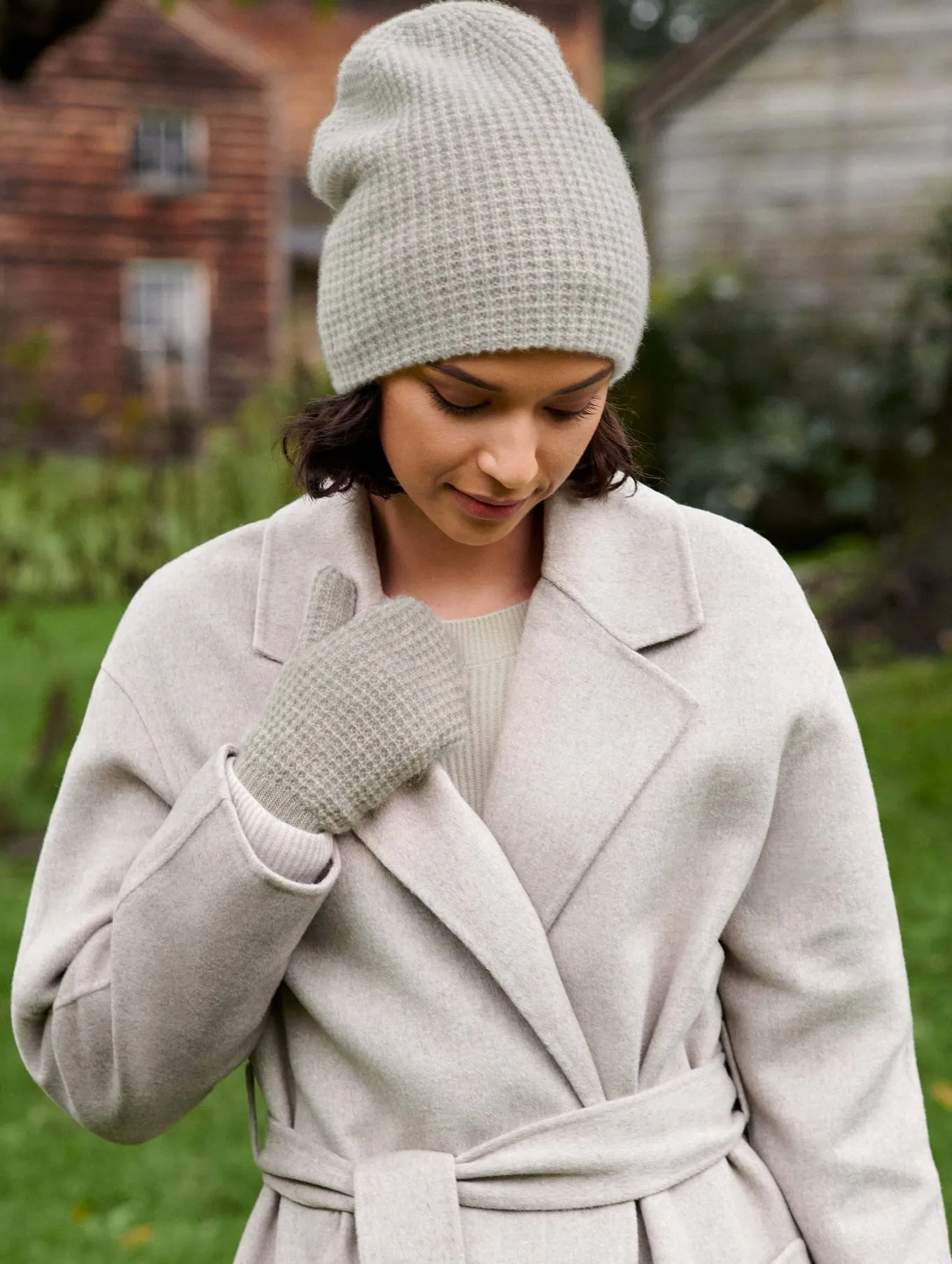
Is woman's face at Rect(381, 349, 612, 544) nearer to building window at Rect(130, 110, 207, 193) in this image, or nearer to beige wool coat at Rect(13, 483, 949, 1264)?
beige wool coat at Rect(13, 483, 949, 1264)

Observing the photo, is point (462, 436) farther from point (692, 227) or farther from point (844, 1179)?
point (692, 227)

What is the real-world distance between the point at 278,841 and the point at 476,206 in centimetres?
62

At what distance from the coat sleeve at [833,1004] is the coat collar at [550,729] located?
17 cm

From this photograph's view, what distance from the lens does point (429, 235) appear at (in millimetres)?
1489

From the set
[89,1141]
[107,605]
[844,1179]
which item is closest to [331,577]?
[844,1179]

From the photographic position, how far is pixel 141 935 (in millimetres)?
1534

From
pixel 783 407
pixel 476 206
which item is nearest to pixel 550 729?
pixel 476 206

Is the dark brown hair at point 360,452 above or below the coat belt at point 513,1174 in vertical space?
above

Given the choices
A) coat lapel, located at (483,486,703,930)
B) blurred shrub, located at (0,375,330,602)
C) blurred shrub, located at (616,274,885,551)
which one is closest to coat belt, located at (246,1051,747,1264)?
coat lapel, located at (483,486,703,930)

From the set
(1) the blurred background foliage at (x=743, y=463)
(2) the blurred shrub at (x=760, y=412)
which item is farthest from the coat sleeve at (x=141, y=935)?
(2) the blurred shrub at (x=760, y=412)

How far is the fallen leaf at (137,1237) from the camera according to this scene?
11.5ft

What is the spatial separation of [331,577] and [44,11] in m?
3.14

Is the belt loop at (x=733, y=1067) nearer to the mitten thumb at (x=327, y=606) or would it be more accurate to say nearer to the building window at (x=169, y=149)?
the mitten thumb at (x=327, y=606)

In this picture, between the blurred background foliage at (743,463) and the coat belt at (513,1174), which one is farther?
the blurred background foliage at (743,463)
